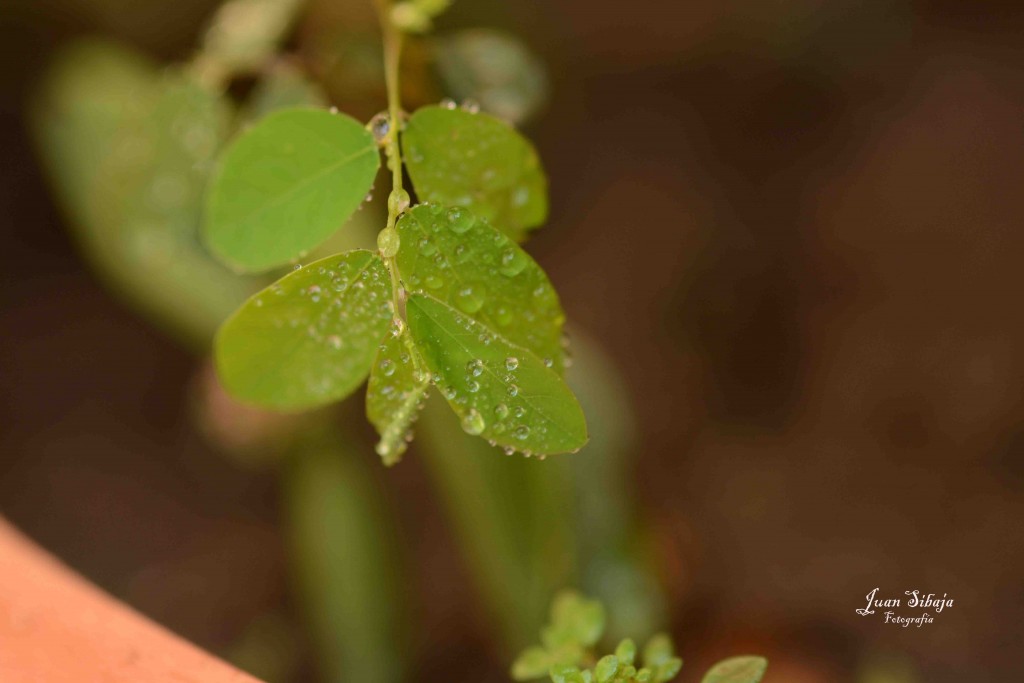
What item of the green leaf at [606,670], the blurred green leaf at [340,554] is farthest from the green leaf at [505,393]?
the blurred green leaf at [340,554]

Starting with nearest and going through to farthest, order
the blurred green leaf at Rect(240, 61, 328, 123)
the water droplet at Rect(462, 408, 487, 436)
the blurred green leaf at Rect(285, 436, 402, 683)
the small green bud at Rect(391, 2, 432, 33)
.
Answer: the water droplet at Rect(462, 408, 487, 436)
the small green bud at Rect(391, 2, 432, 33)
the blurred green leaf at Rect(240, 61, 328, 123)
the blurred green leaf at Rect(285, 436, 402, 683)

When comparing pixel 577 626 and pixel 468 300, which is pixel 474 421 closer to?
pixel 468 300

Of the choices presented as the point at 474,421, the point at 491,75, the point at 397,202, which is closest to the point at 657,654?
the point at 474,421

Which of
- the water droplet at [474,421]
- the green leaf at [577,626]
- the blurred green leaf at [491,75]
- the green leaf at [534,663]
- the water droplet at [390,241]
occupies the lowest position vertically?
the green leaf at [534,663]

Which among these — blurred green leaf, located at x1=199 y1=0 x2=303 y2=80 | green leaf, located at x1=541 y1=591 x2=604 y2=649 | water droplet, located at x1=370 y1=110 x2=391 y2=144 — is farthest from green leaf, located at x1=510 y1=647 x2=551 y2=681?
blurred green leaf, located at x1=199 y1=0 x2=303 y2=80

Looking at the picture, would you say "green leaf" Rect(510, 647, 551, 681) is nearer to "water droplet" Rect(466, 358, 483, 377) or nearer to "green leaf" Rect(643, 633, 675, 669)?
"green leaf" Rect(643, 633, 675, 669)

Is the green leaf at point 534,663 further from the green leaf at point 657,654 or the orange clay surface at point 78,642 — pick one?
the orange clay surface at point 78,642

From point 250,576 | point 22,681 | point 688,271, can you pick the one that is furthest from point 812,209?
point 22,681

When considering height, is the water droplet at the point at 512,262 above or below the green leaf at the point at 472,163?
below
